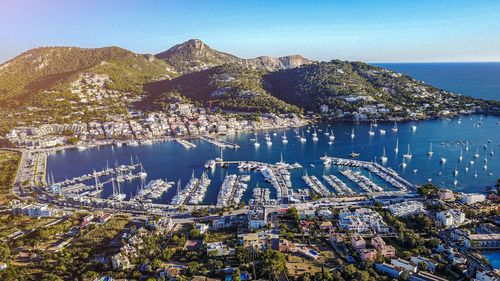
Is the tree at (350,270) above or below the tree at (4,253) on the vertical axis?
below

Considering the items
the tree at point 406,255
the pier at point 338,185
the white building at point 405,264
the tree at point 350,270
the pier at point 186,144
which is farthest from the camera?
the pier at point 186,144

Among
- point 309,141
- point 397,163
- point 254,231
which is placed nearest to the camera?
point 254,231

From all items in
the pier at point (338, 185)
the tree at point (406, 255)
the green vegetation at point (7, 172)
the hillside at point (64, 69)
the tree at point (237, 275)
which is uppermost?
the hillside at point (64, 69)

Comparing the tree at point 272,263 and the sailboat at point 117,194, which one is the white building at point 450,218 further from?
the sailboat at point 117,194

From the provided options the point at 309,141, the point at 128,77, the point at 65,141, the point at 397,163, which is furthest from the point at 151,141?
the point at 128,77

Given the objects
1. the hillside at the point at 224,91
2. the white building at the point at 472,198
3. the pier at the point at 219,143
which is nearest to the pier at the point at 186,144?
the pier at the point at 219,143

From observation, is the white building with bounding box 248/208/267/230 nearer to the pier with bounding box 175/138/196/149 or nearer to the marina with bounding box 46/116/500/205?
the marina with bounding box 46/116/500/205

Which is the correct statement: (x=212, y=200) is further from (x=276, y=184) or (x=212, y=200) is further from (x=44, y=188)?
(x=44, y=188)
